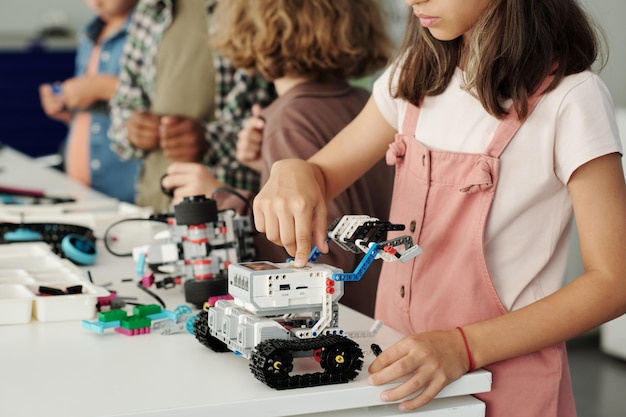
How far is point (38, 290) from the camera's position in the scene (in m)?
1.29

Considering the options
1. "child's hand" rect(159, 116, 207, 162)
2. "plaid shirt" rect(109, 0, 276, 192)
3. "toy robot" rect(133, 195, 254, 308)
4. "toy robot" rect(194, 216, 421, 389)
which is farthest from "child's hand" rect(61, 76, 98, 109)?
"toy robot" rect(194, 216, 421, 389)

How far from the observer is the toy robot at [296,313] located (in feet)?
3.02

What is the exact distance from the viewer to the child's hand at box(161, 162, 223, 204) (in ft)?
6.19

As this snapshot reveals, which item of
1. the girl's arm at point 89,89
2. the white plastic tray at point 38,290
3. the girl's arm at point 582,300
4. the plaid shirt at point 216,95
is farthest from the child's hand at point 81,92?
the girl's arm at point 582,300

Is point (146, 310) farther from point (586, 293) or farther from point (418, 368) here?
point (586, 293)

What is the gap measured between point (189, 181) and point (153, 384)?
Result: 99 centimetres

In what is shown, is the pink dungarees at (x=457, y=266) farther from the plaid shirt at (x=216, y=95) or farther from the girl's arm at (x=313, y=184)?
the plaid shirt at (x=216, y=95)

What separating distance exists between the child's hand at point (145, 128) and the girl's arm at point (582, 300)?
1691 mm

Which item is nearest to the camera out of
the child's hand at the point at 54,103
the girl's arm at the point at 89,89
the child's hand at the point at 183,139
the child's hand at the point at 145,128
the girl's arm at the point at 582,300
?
the girl's arm at the point at 582,300

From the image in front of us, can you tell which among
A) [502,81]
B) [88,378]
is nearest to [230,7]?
[502,81]

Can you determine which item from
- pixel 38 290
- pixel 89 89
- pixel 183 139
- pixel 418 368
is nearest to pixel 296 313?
pixel 418 368

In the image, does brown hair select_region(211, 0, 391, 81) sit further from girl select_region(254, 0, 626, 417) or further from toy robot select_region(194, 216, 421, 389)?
toy robot select_region(194, 216, 421, 389)

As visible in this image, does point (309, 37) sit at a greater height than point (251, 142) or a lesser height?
greater

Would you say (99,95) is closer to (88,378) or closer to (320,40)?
(320,40)
